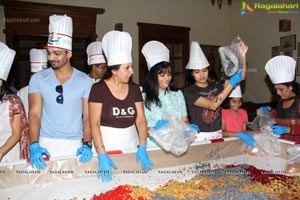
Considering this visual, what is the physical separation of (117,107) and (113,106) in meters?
0.02

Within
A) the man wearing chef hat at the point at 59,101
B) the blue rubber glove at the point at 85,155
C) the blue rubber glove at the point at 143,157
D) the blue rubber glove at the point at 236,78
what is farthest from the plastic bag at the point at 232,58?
the blue rubber glove at the point at 85,155

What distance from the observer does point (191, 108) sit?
6.17 ft

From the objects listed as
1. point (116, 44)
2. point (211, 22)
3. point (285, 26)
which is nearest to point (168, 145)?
point (116, 44)

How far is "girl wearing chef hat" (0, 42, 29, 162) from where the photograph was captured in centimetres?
142

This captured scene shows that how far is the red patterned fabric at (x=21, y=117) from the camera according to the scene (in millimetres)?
1441

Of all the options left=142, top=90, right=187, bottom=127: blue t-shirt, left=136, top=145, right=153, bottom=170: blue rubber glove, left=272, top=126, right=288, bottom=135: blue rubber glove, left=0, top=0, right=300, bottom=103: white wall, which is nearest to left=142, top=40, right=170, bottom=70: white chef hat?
left=142, top=90, right=187, bottom=127: blue t-shirt

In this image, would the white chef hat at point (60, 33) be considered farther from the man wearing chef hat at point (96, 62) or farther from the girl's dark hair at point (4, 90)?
the man wearing chef hat at point (96, 62)

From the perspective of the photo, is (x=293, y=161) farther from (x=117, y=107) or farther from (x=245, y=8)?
(x=245, y=8)

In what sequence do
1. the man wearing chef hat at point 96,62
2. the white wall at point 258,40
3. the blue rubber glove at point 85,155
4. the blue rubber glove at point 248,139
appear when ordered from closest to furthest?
the blue rubber glove at point 85,155, the blue rubber glove at point 248,139, the man wearing chef hat at point 96,62, the white wall at point 258,40

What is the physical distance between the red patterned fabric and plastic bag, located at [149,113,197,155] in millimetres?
723

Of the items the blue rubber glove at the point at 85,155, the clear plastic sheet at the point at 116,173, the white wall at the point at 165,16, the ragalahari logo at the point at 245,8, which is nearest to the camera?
the clear plastic sheet at the point at 116,173

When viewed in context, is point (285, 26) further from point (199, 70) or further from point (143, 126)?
point (143, 126)

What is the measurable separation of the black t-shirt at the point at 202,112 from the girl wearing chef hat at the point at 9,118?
1.06 meters

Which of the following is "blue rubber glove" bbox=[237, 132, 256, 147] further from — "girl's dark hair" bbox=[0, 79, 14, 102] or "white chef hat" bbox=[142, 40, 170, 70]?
"girl's dark hair" bbox=[0, 79, 14, 102]
